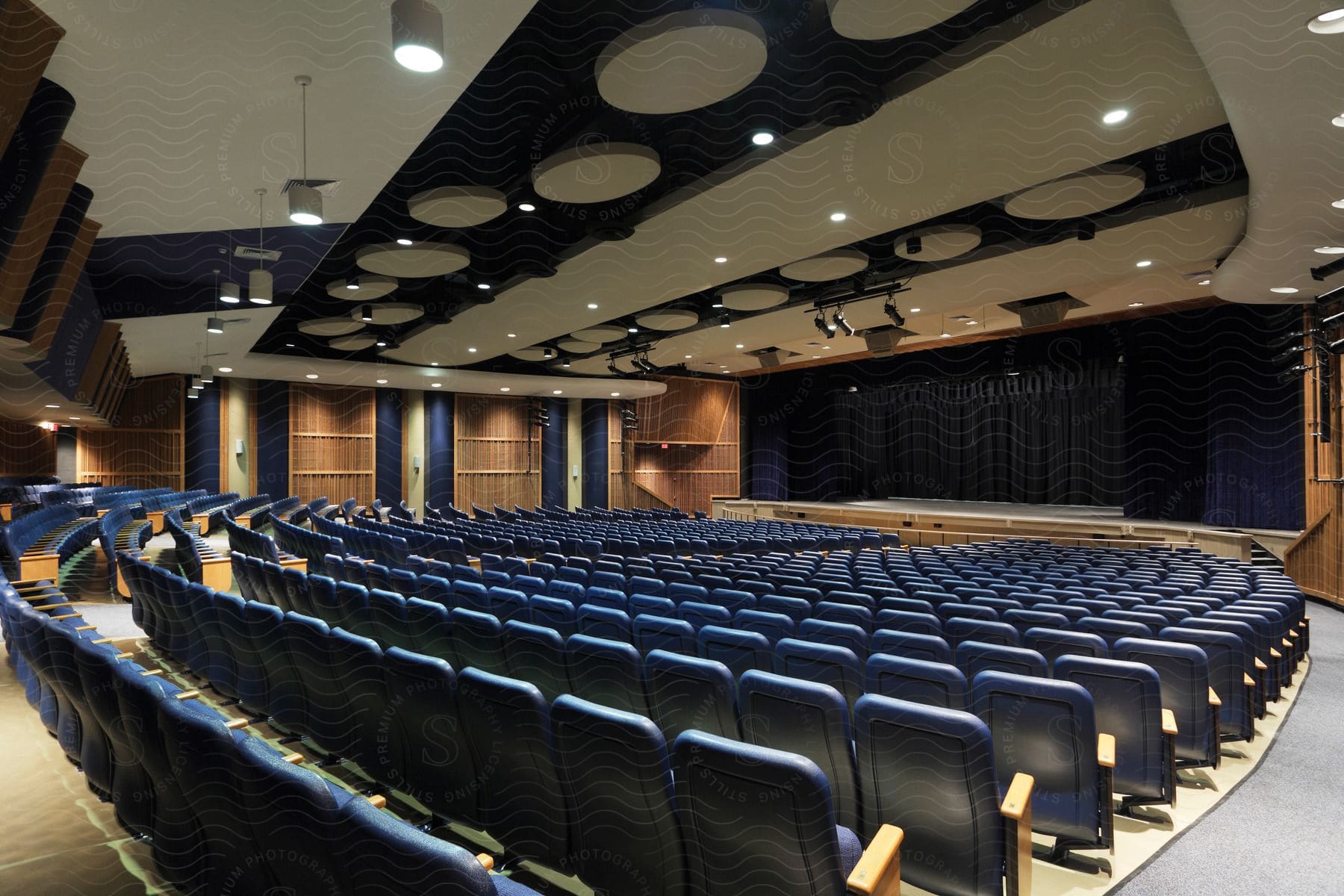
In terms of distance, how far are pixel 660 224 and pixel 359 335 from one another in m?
8.52

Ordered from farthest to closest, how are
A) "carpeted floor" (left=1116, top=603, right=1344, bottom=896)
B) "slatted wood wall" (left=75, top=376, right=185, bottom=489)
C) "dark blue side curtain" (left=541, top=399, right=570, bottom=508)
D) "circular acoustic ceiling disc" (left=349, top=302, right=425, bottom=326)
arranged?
"dark blue side curtain" (left=541, top=399, right=570, bottom=508) → "slatted wood wall" (left=75, top=376, right=185, bottom=489) → "circular acoustic ceiling disc" (left=349, top=302, right=425, bottom=326) → "carpeted floor" (left=1116, top=603, right=1344, bottom=896)

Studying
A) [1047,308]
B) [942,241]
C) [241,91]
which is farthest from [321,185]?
[1047,308]

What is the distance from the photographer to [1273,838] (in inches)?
128

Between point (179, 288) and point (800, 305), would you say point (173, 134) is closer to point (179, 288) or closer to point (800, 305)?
point (179, 288)

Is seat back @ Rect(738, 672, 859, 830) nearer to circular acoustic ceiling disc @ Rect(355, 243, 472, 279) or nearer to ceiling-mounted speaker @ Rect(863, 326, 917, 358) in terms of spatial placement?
circular acoustic ceiling disc @ Rect(355, 243, 472, 279)

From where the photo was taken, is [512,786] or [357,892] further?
[512,786]

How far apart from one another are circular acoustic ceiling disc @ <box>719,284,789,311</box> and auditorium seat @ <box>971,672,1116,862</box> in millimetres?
8554

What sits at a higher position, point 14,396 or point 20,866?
point 14,396

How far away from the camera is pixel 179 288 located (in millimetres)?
9875

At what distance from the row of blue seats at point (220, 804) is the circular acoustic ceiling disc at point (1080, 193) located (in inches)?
284

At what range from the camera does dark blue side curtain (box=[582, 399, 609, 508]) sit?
22203 millimetres

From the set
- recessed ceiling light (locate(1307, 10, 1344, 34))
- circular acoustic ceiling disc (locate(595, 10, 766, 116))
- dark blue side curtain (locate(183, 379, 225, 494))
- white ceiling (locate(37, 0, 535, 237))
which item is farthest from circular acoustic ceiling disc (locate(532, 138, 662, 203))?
dark blue side curtain (locate(183, 379, 225, 494))

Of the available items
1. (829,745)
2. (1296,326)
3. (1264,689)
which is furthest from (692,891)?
(1296,326)

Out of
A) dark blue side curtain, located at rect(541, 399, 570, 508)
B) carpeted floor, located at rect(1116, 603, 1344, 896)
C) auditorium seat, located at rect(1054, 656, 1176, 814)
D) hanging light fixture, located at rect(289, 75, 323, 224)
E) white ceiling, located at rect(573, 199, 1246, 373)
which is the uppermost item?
white ceiling, located at rect(573, 199, 1246, 373)
